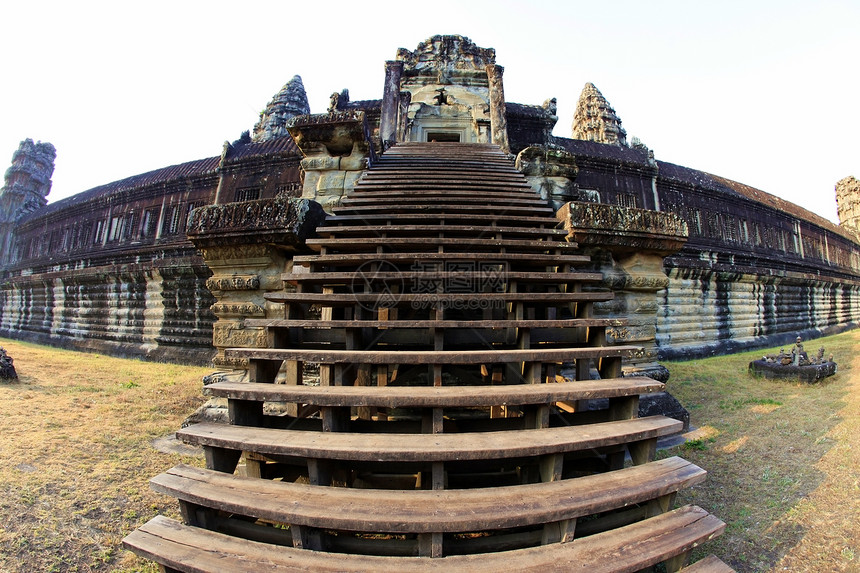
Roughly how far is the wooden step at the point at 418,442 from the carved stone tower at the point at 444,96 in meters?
7.50

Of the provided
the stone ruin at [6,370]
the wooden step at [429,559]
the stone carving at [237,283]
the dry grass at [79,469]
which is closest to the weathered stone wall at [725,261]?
the wooden step at [429,559]

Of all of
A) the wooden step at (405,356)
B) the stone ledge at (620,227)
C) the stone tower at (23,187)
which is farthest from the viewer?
the stone tower at (23,187)

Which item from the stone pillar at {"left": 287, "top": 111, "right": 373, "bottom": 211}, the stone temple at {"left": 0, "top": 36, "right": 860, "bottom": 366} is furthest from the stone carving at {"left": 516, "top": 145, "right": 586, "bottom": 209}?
the stone pillar at {"left": 287, "top": 111, "right": 373, "bottom": 211}

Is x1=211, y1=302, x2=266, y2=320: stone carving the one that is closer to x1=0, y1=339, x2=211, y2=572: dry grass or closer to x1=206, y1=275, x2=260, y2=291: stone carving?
x1=206, y1=275, x2=260, y2=291: stone carving

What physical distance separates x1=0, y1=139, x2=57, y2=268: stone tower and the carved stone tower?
75.6 feet

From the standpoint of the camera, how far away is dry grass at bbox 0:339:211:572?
7.18 feet

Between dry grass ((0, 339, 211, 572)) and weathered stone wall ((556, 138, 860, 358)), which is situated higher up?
weathered stone wall ((556, 138, 860, 358))

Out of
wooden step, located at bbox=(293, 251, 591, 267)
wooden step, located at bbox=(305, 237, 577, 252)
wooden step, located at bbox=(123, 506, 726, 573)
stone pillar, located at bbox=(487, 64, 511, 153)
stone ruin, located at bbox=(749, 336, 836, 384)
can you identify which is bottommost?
wooden step, located at bbox=(123, 506, 726, 573)

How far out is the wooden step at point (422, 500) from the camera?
1640mm

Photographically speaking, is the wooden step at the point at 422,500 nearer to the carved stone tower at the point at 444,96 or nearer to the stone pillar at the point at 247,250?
the stone pillar at the point at 247,250

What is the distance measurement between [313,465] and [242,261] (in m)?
2.67

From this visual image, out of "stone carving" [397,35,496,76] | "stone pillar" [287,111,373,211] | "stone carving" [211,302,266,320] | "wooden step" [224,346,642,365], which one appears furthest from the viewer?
"stone carving" [397,35,496,76]

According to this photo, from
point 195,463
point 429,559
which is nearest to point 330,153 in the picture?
point 195,463

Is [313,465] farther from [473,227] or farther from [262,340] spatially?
[473,227]
